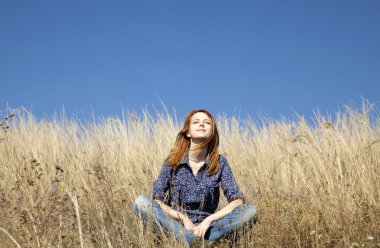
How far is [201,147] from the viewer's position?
336 cm

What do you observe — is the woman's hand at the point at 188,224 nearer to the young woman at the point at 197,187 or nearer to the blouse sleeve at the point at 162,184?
the young woman at the point at 197,187

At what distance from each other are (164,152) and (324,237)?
291cm

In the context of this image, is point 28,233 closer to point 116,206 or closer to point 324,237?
point 116,206

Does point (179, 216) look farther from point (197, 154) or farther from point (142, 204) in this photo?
point (197, 154)

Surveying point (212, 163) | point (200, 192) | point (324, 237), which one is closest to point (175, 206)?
point (200, 192)

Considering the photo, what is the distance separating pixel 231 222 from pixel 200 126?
74 cm

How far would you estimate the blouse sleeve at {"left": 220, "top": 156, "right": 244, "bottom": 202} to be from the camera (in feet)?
10.7

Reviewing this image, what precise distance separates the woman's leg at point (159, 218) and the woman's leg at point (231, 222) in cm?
20

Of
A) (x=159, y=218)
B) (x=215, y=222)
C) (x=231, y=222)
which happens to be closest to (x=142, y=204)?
(x=159, y=218)

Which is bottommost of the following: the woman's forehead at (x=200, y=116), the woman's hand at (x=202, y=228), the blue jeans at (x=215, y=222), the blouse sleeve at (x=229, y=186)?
the woman's hand at (x=202, y=228)

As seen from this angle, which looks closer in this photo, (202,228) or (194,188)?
(202,228)

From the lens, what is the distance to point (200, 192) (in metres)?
3.30

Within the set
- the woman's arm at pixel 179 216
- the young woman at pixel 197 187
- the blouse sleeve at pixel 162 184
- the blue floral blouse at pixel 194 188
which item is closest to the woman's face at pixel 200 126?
the young woman at pixel 197 187

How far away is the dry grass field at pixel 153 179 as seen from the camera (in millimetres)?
2867
